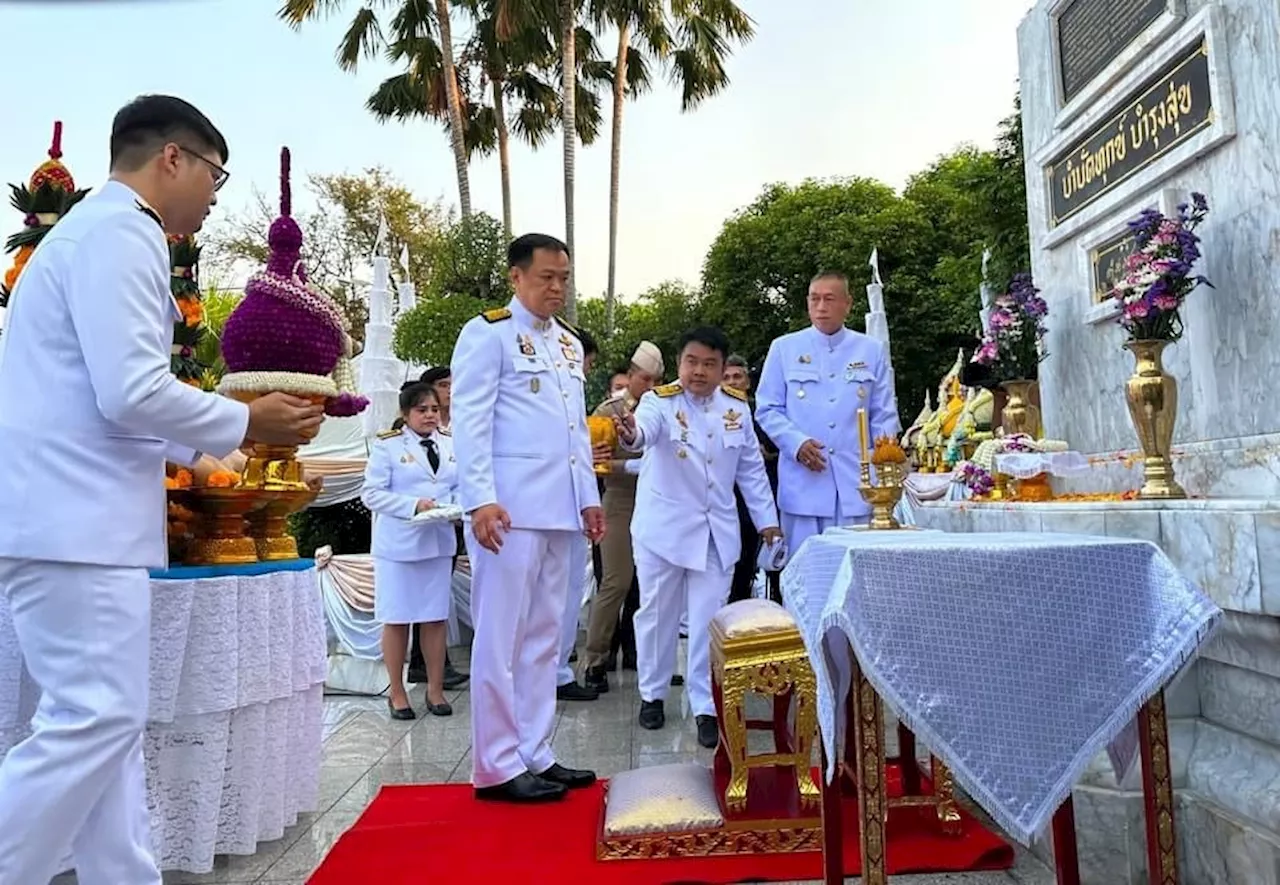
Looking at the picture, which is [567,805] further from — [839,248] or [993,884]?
[839,248]

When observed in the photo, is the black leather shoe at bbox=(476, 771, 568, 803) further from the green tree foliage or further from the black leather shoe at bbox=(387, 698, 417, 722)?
the green tree foliage

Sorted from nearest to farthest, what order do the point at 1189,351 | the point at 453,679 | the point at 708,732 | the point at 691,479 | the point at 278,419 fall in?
the point at 278,419 < the point at 1189,351 < the point at 708,732 < the point at 691,479 < the point at 453,679

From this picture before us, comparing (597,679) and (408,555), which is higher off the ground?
(408,555)

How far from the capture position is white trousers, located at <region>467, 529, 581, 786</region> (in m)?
3.08

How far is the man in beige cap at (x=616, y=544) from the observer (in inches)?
207

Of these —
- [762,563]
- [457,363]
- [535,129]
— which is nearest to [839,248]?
[535,129]

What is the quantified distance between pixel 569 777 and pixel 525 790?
0.21 meters

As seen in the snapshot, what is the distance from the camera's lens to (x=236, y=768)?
8.75 feet

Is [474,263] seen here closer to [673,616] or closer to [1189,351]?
[673,616]

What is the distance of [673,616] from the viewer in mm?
4102

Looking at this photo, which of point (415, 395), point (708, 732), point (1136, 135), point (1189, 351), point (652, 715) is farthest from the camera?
point (415, 395)

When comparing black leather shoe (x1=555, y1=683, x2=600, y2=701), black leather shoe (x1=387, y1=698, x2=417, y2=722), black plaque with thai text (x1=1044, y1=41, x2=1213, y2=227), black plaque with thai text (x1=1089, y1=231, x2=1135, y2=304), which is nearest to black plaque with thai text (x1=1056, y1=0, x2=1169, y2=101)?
black plaque with thai text (x1=1044, y1=41, x2=1213, y2=227)

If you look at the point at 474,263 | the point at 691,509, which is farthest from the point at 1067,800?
the point at 474,263

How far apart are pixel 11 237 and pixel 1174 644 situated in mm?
3422
